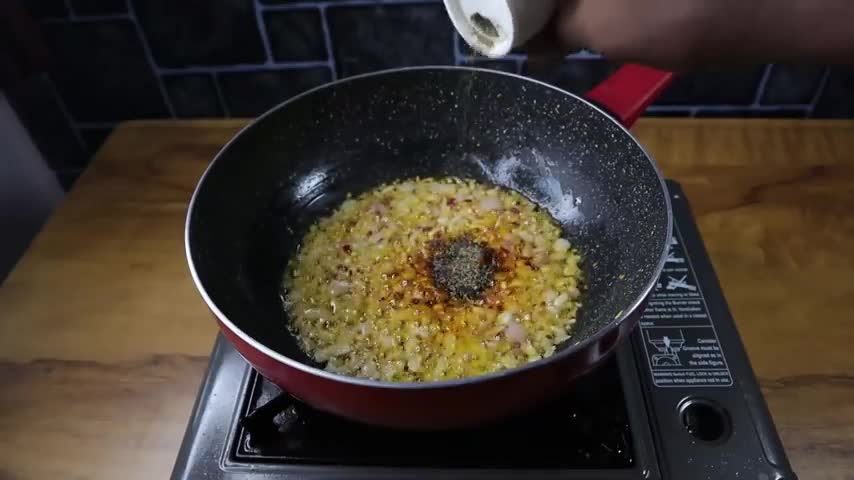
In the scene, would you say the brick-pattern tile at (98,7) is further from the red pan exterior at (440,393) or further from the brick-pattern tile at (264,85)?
the red pan exterior at (440,393)

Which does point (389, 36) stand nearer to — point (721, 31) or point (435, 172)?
point (435, 172)

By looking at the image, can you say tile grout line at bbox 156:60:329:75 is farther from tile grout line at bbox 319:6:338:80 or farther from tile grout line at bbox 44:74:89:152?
tile grout line at bbox 44:74:89:152

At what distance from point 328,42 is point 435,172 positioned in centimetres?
32

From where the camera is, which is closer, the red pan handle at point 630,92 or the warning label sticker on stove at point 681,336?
the warning label sticker on stove at point 681,336

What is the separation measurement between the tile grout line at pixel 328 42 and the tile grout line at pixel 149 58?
31cm

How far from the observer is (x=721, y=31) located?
525 millimetres

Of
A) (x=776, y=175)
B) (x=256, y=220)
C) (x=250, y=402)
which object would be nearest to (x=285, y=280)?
(x=256, y=220)

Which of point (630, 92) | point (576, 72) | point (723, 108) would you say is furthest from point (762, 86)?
point (630, 92)

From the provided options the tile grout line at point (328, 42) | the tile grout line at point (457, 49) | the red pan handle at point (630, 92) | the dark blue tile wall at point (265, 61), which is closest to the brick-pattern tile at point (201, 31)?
the dark blue tile wall at point (265, 61)

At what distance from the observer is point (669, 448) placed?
653 millimetres

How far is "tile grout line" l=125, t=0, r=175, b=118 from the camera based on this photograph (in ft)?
3.66

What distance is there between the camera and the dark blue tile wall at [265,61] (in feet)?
3.63

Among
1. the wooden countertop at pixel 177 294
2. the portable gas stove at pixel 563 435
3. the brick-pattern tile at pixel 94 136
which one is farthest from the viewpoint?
the brick-pattern tile at pixel 94 136

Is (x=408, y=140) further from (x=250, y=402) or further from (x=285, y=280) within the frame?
(x=250, y=402)
